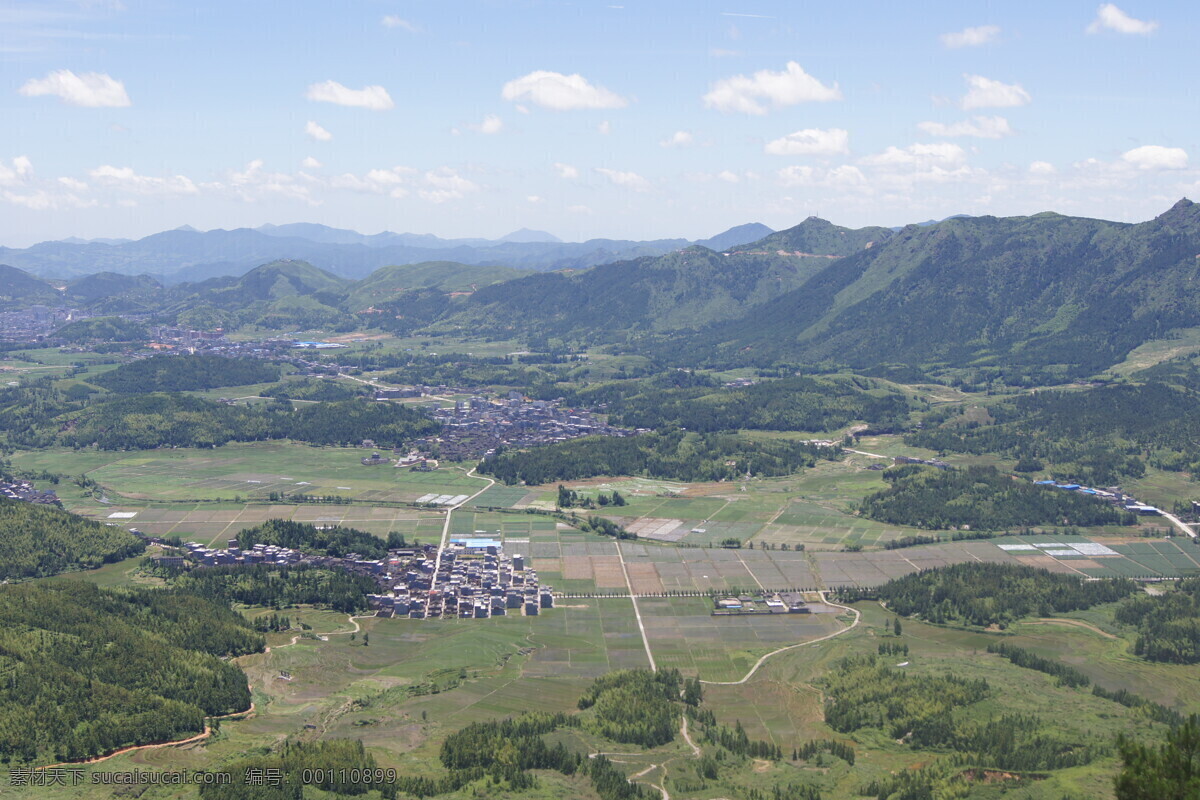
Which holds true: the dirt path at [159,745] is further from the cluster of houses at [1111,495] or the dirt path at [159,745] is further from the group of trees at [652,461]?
the cluster of houses at [1111,495]

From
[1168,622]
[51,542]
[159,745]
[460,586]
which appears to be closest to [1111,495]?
[1168,622]

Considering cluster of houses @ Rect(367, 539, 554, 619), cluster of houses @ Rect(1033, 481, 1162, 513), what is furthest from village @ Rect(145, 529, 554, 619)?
cluster of houses @ Rect(1033, 481, 1162, 513)

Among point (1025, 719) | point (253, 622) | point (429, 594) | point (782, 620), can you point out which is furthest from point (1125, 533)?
point (253, 622)

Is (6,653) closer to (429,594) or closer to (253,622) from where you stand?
(253,622)

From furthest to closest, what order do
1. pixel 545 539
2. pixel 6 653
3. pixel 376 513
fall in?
pixel 376 513 → pixel 545 539 → pixel 6 653

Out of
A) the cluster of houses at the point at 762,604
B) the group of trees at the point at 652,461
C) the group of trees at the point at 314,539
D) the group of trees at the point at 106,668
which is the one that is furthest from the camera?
the group of trees at the point at 652,461

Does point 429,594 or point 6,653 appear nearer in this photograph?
point 6,653

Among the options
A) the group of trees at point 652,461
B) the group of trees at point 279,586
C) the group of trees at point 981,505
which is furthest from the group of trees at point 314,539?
the group of trees at point 981,505

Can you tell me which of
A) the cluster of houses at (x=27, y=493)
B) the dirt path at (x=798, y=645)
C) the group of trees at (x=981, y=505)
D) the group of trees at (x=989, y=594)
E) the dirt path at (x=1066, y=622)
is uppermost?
A: the group of trees at (x=981, y=505)
